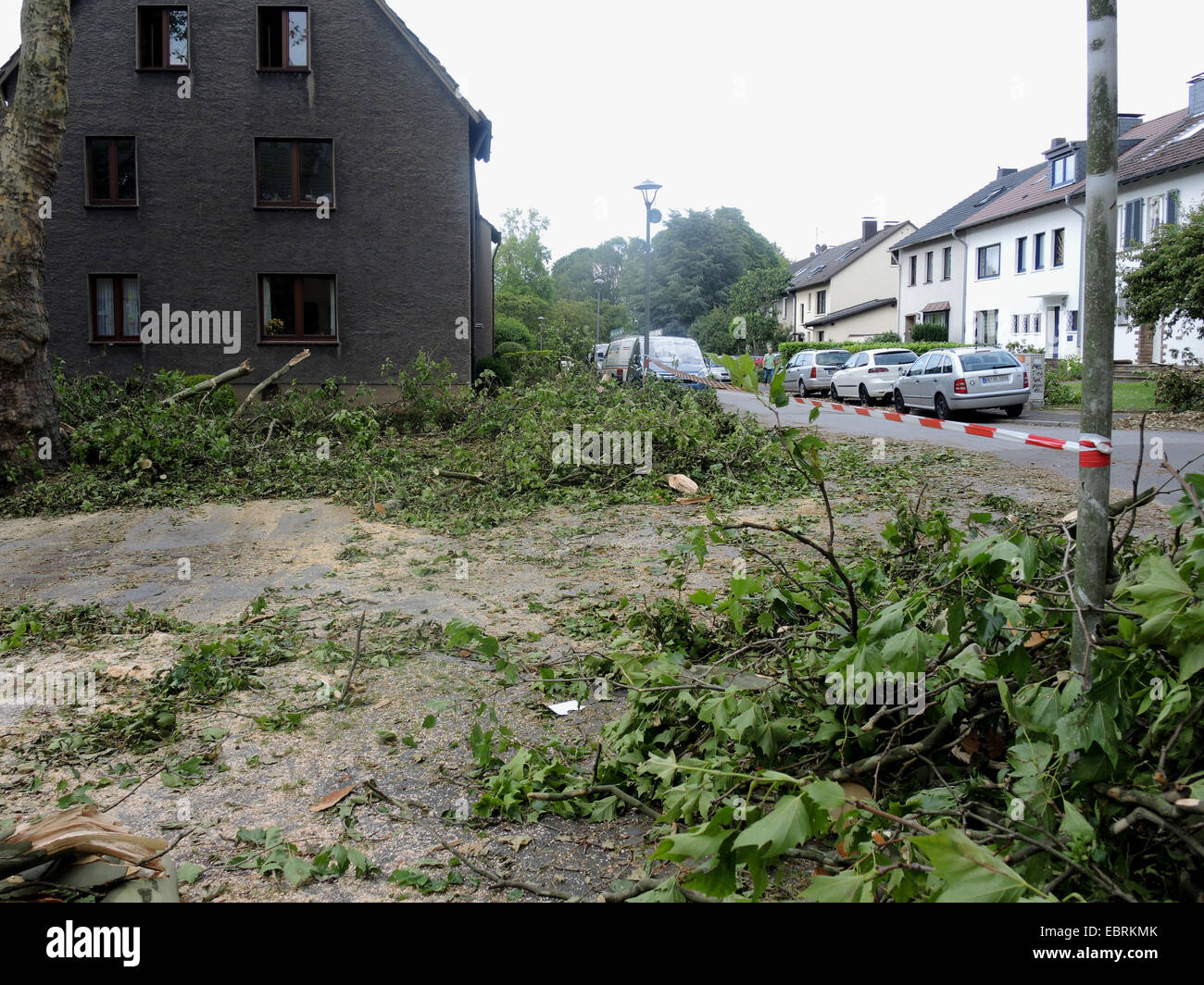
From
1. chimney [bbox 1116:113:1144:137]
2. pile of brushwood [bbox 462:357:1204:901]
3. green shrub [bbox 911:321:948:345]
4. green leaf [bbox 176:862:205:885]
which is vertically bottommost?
green leaf [bbox 176:862:205:885]

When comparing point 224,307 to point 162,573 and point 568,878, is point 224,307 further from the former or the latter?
point 568,878

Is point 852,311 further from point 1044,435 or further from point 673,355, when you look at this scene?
point 1044,435

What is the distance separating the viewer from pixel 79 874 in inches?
114

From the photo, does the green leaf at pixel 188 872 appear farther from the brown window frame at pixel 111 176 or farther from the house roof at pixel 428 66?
the brown window frame at pixel 111 176

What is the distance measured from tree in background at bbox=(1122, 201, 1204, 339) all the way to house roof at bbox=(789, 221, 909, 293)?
41.2m

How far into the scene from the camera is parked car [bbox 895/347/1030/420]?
70.7 ft

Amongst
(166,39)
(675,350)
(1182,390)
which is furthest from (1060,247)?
(166,39)

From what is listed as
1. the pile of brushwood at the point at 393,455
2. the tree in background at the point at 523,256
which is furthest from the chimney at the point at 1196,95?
the tree in background at the point at 523,256

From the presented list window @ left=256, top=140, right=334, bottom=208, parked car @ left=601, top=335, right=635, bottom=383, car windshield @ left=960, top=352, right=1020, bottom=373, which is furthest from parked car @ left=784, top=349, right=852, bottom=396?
window @ left=256, top=140, right=334, bottom=208

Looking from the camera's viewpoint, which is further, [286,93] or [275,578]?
[286,93]

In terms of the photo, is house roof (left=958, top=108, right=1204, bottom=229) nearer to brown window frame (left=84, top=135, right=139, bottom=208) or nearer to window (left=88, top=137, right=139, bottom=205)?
brown window frame (left=84, top=135, right=139, bottom=208)

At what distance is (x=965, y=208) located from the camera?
164 feet
